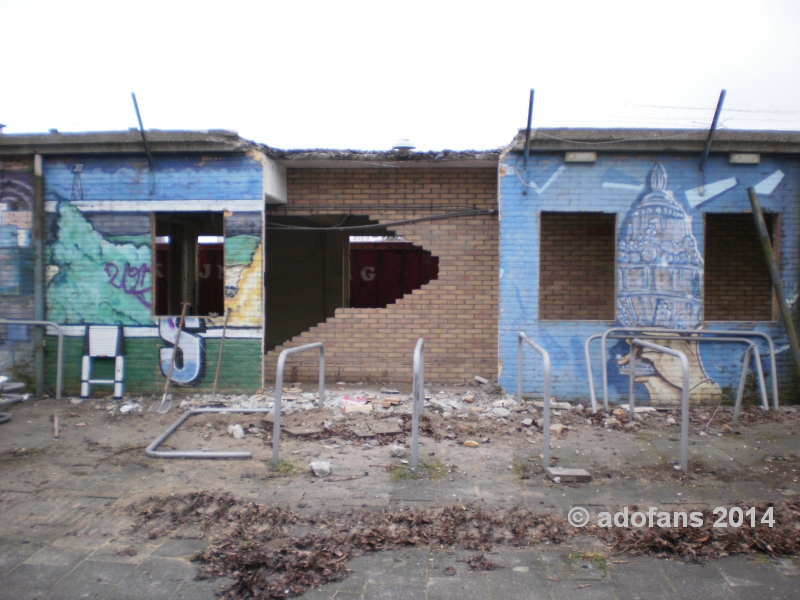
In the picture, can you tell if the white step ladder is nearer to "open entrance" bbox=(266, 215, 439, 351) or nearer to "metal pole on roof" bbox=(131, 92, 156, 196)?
"metal pole on roof" bbox=(131, 92, 156, 196)

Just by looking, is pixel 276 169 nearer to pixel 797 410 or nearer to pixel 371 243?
pixel 371 243

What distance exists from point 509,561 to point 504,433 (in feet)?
8.51

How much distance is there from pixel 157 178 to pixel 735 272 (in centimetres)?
891

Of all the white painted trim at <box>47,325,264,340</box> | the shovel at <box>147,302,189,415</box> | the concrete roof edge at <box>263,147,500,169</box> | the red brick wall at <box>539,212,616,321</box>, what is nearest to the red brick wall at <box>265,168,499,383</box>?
the concrete roof edge at <box>263,147,500,169</box>

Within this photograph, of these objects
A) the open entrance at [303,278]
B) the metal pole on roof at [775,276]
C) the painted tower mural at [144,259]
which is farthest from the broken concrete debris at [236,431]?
the metal pole on roof at [775,276]

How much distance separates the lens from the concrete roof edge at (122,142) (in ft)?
24.2

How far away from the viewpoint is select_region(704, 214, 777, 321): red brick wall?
9.20 meters

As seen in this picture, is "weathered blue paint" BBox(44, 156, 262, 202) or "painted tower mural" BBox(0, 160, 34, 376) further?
"painted tower mural" BBox(0, 160, 34, 376)

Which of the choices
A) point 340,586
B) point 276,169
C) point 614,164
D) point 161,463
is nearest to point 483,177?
point 614,164

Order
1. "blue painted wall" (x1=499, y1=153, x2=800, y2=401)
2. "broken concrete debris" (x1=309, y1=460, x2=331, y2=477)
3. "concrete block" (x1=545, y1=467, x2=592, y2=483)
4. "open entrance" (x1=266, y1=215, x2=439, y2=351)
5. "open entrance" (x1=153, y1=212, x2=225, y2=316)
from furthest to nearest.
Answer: "open entrance" (x1=266, y1=215, x2=439, y2=351)
"open entrance" (x1=153, y1=212, x2=225, y2=316)
"blue painted wall" (x1=499, y1=153, x2=800, y2=401)
"broken concrete debris" (x1=309, y1=460, x2=331, y2=477)
"concrete block" (x1=545, y1=467, x2=592, y2=483)

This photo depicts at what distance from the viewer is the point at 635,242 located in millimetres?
7348

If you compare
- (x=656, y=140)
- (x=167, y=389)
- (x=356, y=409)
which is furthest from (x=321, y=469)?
(x=656, y=140)

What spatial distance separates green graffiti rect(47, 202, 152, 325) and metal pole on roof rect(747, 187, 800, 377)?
7.78 metres

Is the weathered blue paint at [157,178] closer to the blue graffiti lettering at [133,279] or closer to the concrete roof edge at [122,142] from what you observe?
the concrete roof edge at [122,142]
